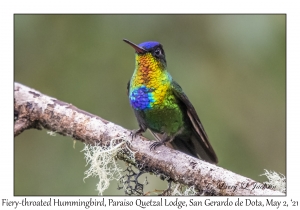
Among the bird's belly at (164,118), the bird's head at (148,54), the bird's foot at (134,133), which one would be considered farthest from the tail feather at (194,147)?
the bird's head at (148,54)

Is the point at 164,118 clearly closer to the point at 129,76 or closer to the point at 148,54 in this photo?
the point at 148,54

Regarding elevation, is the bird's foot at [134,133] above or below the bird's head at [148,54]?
below

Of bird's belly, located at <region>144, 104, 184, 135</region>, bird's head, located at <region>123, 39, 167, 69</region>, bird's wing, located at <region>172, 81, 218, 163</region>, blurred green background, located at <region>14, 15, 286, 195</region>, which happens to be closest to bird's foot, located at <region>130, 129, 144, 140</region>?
bird's belly, located at <region>144, 104, 184, 135</region>

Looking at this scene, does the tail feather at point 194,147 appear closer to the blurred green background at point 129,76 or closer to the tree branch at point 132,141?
the tree branch at point 132,141

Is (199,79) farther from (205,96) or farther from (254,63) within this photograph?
(254,63)
